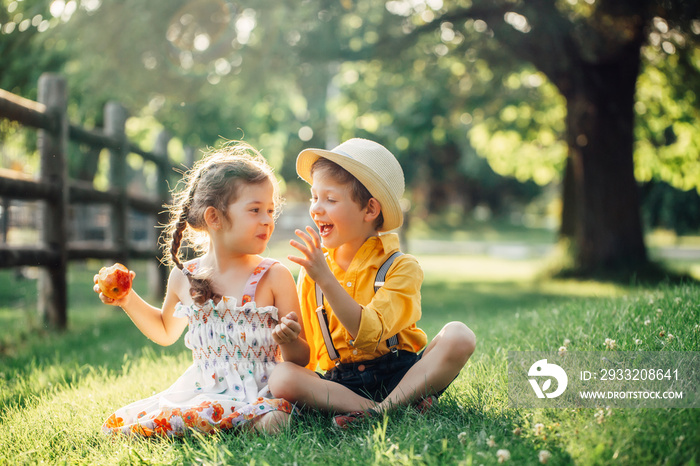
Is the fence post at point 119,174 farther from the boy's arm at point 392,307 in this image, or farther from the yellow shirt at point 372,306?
the boy's arm at point 392,307

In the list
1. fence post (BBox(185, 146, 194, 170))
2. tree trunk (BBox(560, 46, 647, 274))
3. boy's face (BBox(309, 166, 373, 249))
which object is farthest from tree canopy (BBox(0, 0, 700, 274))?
boy's face (BBox(309, 166, 373, 249))

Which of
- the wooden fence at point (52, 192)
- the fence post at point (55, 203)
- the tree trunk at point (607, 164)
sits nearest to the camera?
the wooden fence at point (52, 192)

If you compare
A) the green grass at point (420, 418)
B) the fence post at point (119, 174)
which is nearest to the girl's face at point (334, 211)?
the green grass at point (420, 418)

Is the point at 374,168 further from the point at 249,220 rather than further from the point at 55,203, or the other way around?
the point at 55,203

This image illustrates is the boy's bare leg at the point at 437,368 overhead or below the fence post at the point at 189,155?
below

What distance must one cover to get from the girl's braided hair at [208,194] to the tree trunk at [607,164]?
8.43 metres

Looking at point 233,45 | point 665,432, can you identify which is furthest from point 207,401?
point 233,45

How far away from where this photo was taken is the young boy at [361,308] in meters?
2.49

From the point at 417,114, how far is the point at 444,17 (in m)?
4.39

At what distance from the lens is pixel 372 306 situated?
2506mm

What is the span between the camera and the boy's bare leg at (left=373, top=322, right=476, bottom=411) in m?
2.51

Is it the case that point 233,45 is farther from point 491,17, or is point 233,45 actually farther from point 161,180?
point 491,17

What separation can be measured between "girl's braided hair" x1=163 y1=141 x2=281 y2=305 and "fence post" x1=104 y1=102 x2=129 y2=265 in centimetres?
432

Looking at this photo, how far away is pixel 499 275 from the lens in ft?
44.3
